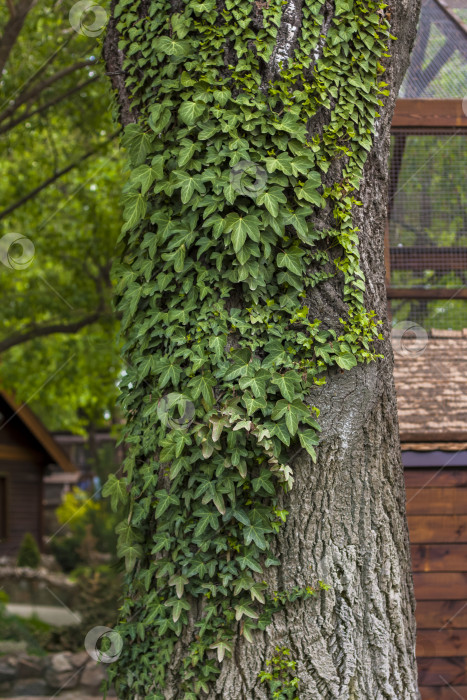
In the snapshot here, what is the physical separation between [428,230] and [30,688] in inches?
247

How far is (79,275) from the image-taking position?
10086 mm

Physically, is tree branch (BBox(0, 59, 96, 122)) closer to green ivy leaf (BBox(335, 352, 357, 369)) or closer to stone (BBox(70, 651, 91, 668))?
green ivy leaf (BBox(335, 352, 357, 369))

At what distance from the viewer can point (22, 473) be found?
16625 mm

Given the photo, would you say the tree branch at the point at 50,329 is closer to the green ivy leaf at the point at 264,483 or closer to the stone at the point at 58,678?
the stone at the point at 58,678

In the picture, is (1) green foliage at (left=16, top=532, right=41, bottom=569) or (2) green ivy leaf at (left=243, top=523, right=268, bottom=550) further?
(1) green foliage at (left=16, top=532, right=41, bottom=569)

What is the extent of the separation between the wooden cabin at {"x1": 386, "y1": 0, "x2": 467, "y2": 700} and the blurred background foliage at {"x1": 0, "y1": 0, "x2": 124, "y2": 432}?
4536 mm

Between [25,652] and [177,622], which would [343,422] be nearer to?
[177,622]

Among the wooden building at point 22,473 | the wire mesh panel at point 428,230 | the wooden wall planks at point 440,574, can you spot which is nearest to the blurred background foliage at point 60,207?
the wooden building at point 22,473

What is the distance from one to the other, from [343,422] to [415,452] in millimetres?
1989

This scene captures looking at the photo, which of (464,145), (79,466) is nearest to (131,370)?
(464,145)

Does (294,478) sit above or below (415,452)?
below
